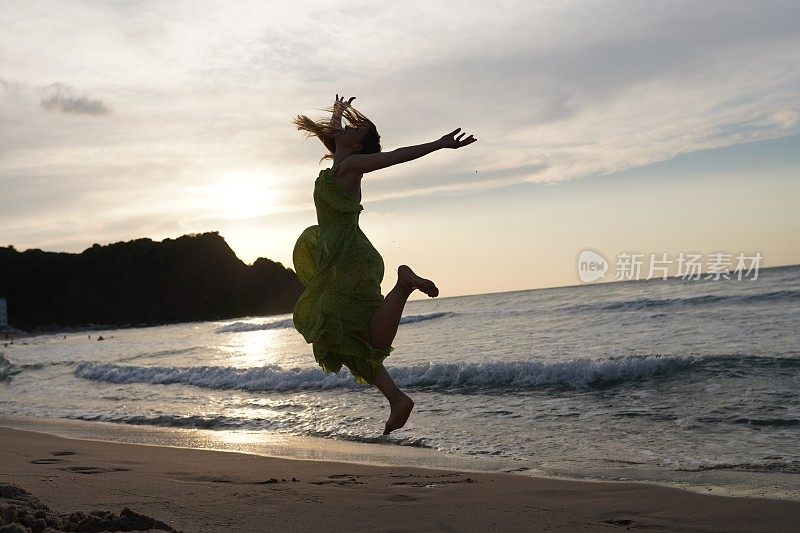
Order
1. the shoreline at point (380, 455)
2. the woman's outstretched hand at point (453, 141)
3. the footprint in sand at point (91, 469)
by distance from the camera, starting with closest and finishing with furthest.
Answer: the woman's outstretched hand at point (453, 141) → the shoreline at point (380, 455) → the footprint in sand at point (91, 469)

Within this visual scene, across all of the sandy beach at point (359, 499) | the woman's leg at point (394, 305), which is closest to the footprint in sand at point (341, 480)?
the sandy beach at point (359, 499)

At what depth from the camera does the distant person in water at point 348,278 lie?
4668 millimetres

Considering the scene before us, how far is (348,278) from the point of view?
4.71 metres

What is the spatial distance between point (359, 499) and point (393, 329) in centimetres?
118

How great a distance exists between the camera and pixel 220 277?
121500 millimetres

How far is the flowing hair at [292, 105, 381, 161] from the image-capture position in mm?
4812

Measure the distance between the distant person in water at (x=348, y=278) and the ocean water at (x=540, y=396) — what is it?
240 centimetres

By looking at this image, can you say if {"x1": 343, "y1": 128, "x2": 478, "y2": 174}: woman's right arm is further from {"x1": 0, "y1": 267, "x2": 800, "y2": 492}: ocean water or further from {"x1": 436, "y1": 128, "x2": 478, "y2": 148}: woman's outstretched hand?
{"x1": 0, "y1": 267, "x2": 800, "y2": 492}: ocean water

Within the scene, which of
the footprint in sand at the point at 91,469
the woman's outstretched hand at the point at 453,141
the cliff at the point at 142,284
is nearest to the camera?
the woman's outstretched hand at the point at 453,141

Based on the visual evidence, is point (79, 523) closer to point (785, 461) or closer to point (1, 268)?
point (785, 461)

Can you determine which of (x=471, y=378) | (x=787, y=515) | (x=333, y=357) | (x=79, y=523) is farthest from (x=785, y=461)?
(x=471, y=378)

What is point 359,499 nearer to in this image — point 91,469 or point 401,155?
point 401,155

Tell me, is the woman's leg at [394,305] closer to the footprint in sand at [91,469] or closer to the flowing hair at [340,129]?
the flowing hair at [340,129]

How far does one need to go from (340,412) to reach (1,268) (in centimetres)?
12082
